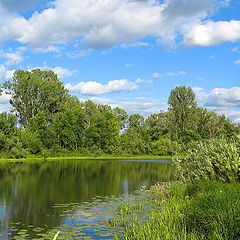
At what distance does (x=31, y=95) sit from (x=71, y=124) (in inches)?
503

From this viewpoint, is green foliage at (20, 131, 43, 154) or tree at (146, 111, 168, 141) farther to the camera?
tree at (146, 111, 168, 141)

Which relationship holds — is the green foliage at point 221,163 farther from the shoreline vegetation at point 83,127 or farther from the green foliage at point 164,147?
the green foliage at point 164,147

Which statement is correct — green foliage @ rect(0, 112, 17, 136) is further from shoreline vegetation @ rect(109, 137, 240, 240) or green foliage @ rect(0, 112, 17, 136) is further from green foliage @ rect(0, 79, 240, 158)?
shoreline vegetation @ rect(109, 137, 240, 240)

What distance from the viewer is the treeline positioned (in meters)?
62.6

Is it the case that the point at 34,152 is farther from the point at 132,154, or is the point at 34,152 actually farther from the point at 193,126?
the point at 193,126

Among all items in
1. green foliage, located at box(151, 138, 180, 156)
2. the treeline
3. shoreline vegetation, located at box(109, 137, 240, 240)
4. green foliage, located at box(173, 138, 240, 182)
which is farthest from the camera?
green foliage, located at box(151, 138, 180, 156)

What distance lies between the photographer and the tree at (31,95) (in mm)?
68537

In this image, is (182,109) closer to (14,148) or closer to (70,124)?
(70,124)

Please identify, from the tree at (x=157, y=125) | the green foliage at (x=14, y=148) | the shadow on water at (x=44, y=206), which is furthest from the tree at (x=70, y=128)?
the shadow on water at (x=44, y=206)

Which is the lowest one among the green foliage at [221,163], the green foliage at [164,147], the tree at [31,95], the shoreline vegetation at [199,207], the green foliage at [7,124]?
the green foliage at [164,147]

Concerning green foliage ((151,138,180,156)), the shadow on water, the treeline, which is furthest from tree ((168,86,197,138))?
the shadow on water

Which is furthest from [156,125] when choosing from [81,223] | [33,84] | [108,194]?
[81,223]

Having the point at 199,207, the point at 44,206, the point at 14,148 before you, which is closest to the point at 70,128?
the point at 14,148

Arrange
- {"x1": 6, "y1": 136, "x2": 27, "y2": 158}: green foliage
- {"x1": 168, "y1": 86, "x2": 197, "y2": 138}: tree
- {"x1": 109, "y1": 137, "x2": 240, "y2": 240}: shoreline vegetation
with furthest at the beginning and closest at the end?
{"x1": 168, "y1": 86, "x2": 197, "y2": 138}: tree, {"x1": 6, "y1": 136, "x2": 27, "y2": 158}: green foliage, {"x1": 109, "y1": 137, "x2": 240, "y2": 240}: shoreline vegetation
